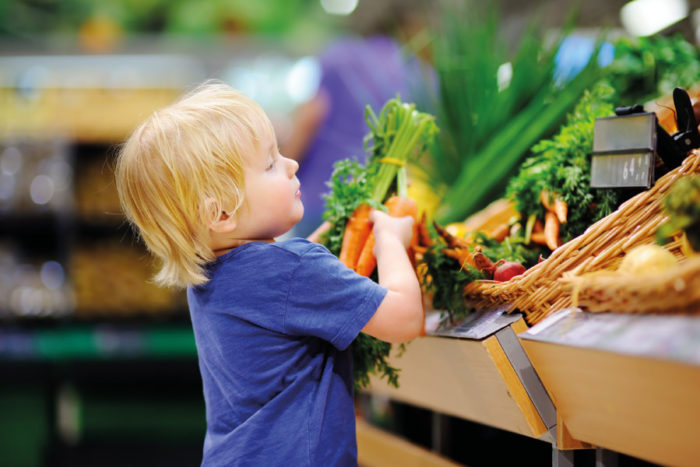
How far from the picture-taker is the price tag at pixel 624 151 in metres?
1.09

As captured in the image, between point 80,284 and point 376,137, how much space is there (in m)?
3.21

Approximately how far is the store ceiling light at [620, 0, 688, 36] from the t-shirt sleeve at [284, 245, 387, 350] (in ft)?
9.70

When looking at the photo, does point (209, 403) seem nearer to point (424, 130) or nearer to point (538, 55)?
point (424, 130)

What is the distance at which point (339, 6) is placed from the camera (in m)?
5.19

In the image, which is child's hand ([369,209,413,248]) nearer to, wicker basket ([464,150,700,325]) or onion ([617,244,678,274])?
wicker basket ([464,150,700,325])

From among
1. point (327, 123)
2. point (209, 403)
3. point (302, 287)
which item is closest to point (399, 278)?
point (302, 287)

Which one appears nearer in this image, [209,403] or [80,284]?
[209,403]

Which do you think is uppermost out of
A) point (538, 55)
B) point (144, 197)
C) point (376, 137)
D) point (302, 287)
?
point (538, 55)

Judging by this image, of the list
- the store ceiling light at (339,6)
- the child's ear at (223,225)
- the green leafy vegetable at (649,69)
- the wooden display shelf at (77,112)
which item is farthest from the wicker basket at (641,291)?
the store ceiling light at (339,6)

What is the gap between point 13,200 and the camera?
402cm

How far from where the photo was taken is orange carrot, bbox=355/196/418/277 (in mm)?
1252

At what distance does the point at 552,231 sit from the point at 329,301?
0.48 meters

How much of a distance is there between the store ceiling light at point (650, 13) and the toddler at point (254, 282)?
2.92 m

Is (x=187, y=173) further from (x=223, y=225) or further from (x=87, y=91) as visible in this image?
(x=87, y=91)
